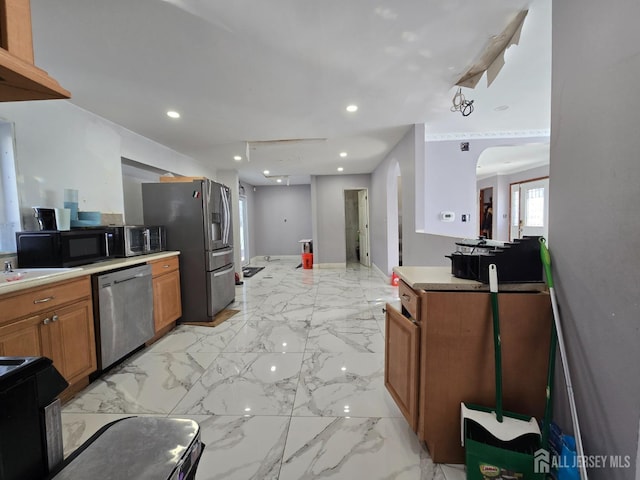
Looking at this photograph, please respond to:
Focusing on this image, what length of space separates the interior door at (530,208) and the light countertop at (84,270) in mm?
7117

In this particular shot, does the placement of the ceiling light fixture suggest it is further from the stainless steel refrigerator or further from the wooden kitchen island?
the stainless steel refrigerator

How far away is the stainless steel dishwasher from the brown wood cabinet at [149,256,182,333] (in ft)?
0.41

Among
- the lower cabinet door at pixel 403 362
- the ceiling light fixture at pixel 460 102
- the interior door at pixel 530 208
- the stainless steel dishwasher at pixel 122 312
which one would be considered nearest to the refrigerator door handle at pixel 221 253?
the stainless steel dishwasher at pixel 122 312

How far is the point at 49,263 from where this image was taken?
199 centimetres

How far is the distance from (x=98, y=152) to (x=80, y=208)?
67 centimetres

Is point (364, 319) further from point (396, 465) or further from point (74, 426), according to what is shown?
point (74, 426)

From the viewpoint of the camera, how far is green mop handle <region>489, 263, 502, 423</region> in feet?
3.94

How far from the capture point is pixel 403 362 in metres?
1.49

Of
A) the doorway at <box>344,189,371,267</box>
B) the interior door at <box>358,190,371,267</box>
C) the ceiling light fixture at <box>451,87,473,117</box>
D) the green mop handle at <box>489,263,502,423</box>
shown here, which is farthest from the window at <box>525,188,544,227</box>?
the green mop handle at <box>489,263,502,423</box>

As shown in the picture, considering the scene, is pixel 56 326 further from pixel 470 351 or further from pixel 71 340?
pixel 470 351

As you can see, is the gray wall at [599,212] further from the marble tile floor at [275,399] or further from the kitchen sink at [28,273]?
the kitchen sink at [28,273]

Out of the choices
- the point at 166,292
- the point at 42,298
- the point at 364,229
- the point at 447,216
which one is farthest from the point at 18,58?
the point at 364,229

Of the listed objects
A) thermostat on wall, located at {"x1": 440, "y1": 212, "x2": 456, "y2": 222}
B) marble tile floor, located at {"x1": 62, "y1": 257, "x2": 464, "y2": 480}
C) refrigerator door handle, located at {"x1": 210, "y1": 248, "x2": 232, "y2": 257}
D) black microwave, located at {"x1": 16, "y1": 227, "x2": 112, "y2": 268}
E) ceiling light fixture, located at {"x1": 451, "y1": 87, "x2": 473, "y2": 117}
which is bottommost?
marble tile floor, located at {"x1": 62, "y1": 257, "x2": 464, "y2": 480}

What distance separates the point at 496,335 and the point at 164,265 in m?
3.04
